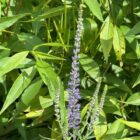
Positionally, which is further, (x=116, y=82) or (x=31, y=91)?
(x=116, y=82)

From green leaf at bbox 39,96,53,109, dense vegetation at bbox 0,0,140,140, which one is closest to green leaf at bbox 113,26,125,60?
dense vegetation at bbox 0,0,140,140

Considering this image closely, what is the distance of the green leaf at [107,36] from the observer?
1673 millimetres

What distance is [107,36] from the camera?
1709mm

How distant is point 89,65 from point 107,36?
0.43 feet

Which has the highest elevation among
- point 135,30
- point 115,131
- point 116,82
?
point 135,30

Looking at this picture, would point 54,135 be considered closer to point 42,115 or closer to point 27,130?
point 42,115

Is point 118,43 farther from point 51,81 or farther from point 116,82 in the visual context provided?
point 51,81

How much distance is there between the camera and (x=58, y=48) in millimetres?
1845

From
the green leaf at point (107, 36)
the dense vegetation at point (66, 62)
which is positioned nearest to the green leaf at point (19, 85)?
the dense vegetation at point (66, 62)

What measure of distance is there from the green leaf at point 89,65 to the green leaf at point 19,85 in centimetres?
20

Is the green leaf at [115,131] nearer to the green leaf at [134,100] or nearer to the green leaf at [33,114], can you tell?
the green leaf at [134,100]

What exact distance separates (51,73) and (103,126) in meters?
0.31

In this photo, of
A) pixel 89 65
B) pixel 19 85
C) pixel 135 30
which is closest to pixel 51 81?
pixel 19 85

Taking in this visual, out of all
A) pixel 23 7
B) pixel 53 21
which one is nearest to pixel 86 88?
pixel 53 21
